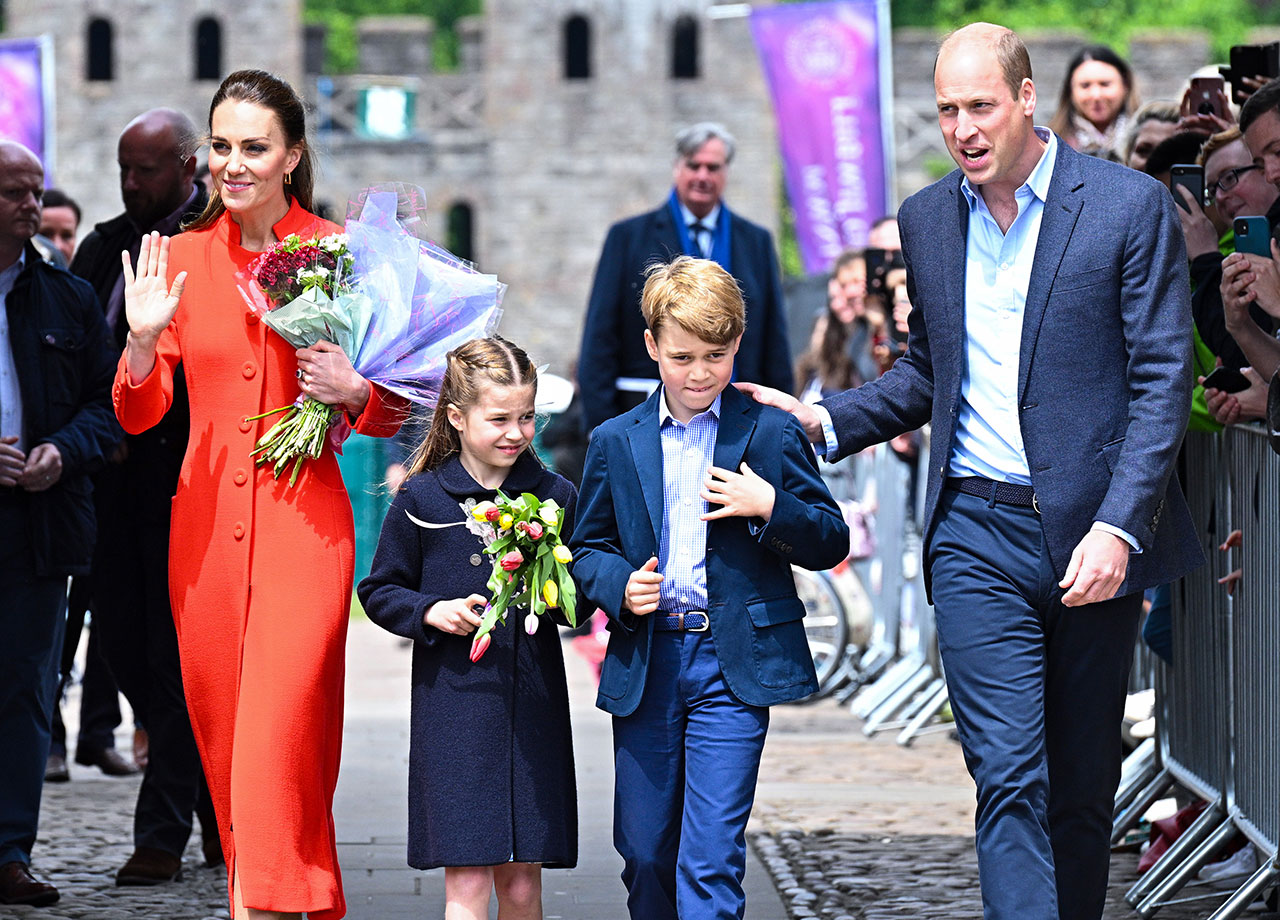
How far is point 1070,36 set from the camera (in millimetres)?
40938

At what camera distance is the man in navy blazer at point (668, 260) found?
339 inches

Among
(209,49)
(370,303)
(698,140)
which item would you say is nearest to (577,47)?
(209,49)

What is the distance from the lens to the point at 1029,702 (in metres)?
4.52

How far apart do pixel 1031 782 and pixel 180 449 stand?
A: 3316 mm

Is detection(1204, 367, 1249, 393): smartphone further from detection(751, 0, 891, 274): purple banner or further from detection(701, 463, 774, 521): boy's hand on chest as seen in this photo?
detection(751, 0, 891, 274): purple banner

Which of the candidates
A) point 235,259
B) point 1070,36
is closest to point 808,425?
point 235,259

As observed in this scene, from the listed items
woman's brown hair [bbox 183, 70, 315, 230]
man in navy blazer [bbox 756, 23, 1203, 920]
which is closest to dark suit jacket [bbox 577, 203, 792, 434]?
woman's brown hair [bbox 183, 70, 315, 230]

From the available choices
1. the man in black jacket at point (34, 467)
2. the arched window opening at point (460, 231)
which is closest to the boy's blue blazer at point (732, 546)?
the man in black jacket at point (34, 467)

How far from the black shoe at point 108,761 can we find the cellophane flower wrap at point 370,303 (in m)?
4.44

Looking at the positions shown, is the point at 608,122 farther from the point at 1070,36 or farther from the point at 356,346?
the point at 356,346

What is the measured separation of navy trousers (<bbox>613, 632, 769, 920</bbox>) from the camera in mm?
4633

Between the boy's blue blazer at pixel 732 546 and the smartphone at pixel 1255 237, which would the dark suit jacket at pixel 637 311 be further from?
the boy's blue blazer at pixel 732 546

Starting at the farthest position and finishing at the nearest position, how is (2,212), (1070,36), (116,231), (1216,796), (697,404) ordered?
(1070,36), (116,231), (2,212), (1216,796), (697,404)

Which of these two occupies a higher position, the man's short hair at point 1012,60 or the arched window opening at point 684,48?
the arched window opening at point 684,48
